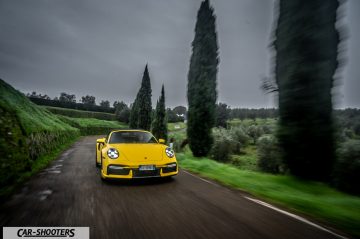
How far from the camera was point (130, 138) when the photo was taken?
696cm

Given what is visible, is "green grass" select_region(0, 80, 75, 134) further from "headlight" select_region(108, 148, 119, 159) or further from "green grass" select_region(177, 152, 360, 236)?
"green grass" select_region(177, 152, 360, 236)

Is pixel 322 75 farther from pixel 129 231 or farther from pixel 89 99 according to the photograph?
pixel 89 99

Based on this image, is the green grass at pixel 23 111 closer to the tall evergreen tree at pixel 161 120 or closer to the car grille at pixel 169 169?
the car grille at pixel 169 169

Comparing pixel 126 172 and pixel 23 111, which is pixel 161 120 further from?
pixel 126 172

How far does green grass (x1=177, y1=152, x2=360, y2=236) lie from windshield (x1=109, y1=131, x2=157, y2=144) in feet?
7.62

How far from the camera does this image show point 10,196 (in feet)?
14.5

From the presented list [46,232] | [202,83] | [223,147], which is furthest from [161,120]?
[46,232]

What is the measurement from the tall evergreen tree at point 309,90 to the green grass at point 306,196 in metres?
0.46

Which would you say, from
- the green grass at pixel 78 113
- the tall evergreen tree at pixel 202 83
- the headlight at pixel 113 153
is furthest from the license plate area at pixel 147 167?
the green grass at pixel 78 113

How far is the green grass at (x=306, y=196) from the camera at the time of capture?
3438 millimetres

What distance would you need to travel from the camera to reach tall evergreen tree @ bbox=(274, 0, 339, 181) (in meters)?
5.59

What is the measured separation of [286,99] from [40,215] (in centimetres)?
592

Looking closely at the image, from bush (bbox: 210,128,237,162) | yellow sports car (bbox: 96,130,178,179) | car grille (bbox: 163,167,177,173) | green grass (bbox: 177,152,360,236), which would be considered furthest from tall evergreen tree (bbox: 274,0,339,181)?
bush (bbox: 210,128,237,162)

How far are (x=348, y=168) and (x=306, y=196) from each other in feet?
5.20
